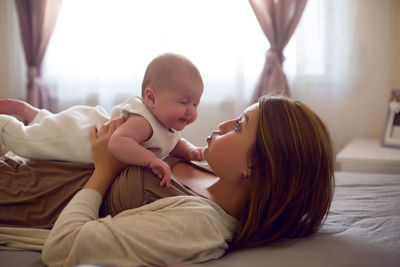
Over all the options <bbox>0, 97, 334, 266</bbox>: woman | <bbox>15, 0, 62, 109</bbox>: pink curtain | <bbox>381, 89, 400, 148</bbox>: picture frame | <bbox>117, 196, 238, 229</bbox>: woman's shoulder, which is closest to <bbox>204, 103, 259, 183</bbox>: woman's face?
<bbox>0, 97, 334, 266</bbox>: woman

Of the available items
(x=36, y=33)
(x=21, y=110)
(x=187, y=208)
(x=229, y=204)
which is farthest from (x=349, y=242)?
(x=36, y=33)

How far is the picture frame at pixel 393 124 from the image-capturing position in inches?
96.9

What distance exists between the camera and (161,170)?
45.2 inches

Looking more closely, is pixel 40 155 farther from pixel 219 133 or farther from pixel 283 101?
pixel 283 101

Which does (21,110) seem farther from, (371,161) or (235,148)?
(371,161)

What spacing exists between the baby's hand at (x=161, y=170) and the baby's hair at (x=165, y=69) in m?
0.30

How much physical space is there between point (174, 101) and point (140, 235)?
50cm

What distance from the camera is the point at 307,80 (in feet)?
9.36

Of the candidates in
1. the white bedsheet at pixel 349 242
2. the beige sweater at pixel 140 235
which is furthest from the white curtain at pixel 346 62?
the beige sweater at pixel 140 235

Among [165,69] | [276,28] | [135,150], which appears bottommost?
[135,150]

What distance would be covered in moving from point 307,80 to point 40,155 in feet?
6.69

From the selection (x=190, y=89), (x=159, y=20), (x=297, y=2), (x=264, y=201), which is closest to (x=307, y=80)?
(x=297, y=2)

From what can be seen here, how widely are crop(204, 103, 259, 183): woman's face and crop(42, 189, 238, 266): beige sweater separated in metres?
0.13

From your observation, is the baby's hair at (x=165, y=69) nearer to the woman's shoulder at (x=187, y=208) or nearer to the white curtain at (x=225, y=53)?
the woman's shoulder at (x=187, y=208)
